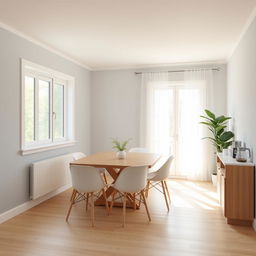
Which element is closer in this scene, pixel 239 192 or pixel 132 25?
pixel 239 192

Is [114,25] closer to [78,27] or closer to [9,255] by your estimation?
[78,27]

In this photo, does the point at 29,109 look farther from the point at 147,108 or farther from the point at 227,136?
the point at 227,136

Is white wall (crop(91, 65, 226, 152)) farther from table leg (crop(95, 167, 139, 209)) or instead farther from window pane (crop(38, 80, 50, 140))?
table leg (crop(95, 167, 139, 209))

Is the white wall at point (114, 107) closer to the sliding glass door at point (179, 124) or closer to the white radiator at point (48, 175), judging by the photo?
the sliding glass door at point (179, 124)

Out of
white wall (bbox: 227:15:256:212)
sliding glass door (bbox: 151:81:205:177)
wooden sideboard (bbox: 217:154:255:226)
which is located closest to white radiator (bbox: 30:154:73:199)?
sliding glass door (bbox: 151:81:205:177)

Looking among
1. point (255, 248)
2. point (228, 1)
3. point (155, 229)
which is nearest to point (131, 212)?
point (155, 229)

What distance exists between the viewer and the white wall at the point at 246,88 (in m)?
3.24

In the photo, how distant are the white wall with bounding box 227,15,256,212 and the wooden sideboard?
0.24 metres

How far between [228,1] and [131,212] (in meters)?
2.96

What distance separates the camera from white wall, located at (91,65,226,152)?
20.1 feet

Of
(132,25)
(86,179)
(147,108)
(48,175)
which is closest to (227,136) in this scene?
(147,108)

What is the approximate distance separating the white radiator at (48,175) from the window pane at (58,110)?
1.78 feet

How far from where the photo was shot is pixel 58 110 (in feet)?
→ 16.8

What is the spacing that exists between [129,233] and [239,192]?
146 cm
